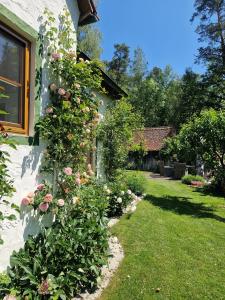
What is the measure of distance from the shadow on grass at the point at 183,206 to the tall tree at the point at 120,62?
120ft

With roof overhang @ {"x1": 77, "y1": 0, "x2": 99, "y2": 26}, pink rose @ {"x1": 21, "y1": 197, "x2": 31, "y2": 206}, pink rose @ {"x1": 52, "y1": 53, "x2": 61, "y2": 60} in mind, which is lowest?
pink rose @ {"x1": 21, "y1": 197, "x2": 31, "y2": 206}

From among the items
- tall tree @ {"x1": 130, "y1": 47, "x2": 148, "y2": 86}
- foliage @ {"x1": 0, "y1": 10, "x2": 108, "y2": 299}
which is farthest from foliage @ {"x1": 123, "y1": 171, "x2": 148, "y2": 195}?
tall tree @ {"x1": 130, "y1": 47, "x2": 148, "y2": 86}

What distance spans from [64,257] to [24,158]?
1427mm

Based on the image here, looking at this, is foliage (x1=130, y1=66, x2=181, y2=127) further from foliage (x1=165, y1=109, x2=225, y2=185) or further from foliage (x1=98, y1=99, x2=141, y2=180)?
foliage (x1=98, y1=99, x2=141, y2=180)

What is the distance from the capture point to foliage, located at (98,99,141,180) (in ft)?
28.9

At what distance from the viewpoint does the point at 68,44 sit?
5.08 m

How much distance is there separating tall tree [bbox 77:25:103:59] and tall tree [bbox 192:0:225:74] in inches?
383

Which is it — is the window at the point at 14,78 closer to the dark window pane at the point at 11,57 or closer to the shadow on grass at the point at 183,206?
the dark window pane at the point at 11,57

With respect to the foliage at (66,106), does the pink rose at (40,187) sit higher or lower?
lower

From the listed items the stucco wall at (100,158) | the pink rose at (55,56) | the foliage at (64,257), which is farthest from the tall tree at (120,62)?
the foliage at (64,257)

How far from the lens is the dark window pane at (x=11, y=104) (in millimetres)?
4016

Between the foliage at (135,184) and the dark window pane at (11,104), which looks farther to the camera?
the foliage at (135,184)

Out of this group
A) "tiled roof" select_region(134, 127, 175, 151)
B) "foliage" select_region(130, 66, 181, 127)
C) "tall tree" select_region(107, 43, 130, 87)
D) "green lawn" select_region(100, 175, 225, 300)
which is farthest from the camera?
"tall tree" select_region(107, 43, 130, 87)

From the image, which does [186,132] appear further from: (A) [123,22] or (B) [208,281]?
(A) [123,22]
